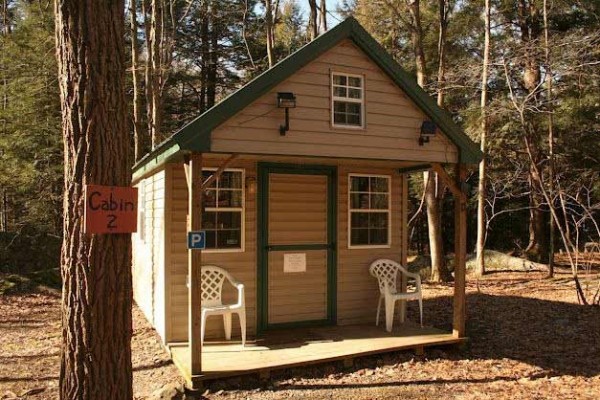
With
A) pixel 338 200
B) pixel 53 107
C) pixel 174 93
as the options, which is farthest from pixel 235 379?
pixel 174 93

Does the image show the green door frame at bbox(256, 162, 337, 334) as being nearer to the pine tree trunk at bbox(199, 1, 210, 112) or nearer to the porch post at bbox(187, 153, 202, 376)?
the porch post at bbox(187, 153, 202, 376)

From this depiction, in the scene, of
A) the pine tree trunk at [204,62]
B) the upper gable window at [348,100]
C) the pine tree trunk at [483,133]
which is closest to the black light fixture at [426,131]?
the upper gable window at [348,100]

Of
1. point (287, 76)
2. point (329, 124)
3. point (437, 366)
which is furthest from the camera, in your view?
point (437, 366)

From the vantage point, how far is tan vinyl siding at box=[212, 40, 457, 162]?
5692mm

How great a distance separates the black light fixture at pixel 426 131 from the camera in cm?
662

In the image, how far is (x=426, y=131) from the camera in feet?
21.7

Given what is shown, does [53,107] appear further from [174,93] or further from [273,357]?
[273,357]

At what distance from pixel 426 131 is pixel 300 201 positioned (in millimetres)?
2072

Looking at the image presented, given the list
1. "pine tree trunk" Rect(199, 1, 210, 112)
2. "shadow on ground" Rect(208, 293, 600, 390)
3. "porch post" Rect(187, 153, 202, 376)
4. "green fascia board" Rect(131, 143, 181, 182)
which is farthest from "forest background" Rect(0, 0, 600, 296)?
"porch post" Rect(187, 153, 202, 376)

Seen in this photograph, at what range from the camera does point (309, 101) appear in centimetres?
614

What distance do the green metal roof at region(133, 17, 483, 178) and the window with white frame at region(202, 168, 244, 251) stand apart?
82 cm

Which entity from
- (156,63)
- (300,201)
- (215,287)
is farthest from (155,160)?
(156,63)

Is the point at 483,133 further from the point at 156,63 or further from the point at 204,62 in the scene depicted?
the point at 204,62

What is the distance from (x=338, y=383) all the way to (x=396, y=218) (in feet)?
10.8
